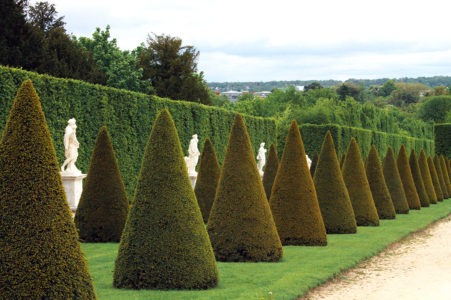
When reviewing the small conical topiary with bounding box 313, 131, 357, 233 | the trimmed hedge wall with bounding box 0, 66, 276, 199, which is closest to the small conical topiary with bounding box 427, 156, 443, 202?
the trimmed hedge wall with bounding box 0, 66, 276, 199

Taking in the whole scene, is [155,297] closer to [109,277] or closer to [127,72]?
[109,277]

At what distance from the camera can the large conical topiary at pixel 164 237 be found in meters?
10.1

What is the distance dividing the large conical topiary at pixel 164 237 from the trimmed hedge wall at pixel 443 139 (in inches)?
2420

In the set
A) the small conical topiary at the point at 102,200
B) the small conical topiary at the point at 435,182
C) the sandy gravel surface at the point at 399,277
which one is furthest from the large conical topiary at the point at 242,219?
the small conical topiary at the point at 435,182

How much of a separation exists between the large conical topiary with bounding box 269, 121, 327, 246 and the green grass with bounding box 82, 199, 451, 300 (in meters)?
0.40

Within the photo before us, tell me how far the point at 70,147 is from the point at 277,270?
1118 cm

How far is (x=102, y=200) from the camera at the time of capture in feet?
53.4

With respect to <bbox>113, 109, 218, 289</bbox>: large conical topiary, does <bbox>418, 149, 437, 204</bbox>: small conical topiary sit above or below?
below

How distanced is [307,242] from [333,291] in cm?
515

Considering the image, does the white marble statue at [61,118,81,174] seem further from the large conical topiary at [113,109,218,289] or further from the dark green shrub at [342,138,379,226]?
the large conical topiary at [113,109,218,289]

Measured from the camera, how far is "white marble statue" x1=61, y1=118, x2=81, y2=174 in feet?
70.8

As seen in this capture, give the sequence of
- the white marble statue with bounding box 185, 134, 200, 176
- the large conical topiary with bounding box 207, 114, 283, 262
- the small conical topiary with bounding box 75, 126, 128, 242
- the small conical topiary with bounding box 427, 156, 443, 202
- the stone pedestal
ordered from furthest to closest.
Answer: the small conical topiary with bounding box 427, 156, 443, 202 < the white marble statue with bounding box 185, 134, 200, 176 < the stone pedestal < the small conical topiary with bounding box 75, 126, 128, 242 < the large conical topiary with bounding box 207, 114, 283, 262

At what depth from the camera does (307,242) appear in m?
16.2

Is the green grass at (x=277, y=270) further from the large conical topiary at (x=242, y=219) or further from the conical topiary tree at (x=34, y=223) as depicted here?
the conical topiary tree at (x=34, y=223)
